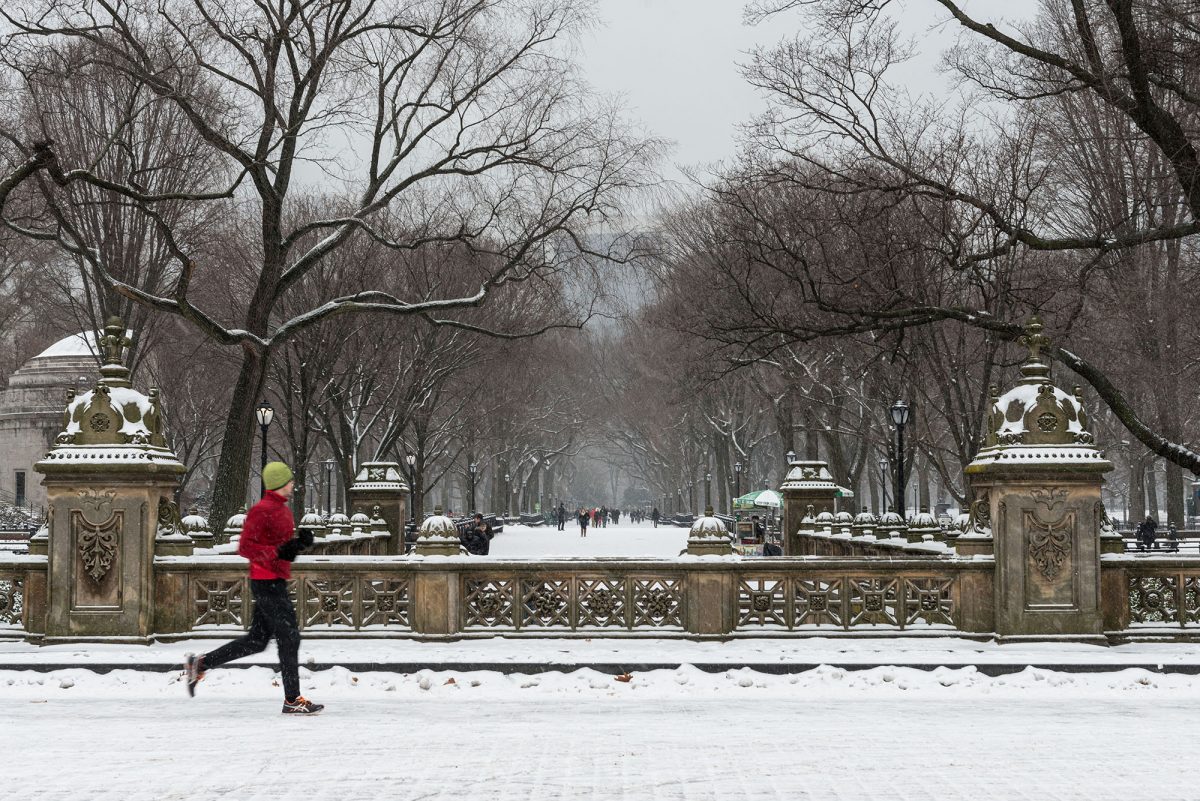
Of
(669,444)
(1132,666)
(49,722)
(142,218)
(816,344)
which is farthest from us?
(669,444)

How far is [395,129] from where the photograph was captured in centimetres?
2423

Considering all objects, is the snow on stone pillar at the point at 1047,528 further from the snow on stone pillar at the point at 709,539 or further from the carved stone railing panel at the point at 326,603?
the carved stone railing panel at the point at 326,603

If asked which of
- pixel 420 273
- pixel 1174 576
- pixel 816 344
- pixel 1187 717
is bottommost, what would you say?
pixel 1187 717

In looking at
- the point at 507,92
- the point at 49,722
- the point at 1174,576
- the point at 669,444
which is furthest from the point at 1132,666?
the point at 669,444

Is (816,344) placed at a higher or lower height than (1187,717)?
higher

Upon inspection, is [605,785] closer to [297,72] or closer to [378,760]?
[378,760]

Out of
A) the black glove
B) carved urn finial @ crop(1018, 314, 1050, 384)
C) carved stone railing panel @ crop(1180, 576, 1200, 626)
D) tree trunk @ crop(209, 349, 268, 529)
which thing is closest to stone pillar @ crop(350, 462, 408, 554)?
tree trunk @ crop(209, 349, 268, 529)

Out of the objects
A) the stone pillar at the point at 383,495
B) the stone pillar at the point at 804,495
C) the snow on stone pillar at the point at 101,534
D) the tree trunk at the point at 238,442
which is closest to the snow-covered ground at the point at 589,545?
the stone pillar at the point at 383,495

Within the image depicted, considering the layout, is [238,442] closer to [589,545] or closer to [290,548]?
[290,548]

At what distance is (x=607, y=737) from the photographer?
28.9 ft

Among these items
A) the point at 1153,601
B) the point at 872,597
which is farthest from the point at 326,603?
the point at 1153,601

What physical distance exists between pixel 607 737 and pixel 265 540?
2874 millimetres

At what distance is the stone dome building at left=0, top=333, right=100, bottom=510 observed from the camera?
67438mm

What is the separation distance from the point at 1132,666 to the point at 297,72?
16653 millimetres
